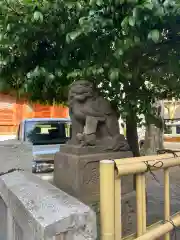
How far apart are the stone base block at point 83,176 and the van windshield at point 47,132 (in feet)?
14.6

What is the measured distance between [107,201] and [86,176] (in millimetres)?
1067

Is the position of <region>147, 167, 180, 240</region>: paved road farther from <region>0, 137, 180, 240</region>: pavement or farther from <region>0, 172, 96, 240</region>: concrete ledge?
<region>0, 172, 96, 240</region>: concrete ledge

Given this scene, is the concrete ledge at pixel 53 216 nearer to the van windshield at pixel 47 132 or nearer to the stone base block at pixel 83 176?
the stone base block at pixel 83 176

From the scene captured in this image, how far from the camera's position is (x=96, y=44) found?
2672 millimetres

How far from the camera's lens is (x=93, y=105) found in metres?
2.90

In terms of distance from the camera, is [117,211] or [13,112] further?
[13,112]

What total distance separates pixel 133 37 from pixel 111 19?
256mm

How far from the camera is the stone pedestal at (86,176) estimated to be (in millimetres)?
2551

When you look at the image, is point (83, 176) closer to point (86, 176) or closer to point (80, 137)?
point (86, 176)

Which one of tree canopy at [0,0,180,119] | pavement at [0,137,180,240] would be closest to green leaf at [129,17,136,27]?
tree canopy at [0,0,180,119]

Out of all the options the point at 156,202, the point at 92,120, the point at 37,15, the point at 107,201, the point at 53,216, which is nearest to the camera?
the point at 53,216

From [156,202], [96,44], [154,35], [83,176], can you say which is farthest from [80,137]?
[156,202]

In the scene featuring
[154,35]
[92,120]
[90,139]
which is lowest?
[90,139]

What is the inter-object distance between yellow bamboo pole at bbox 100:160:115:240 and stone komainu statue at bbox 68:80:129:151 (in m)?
1.19
